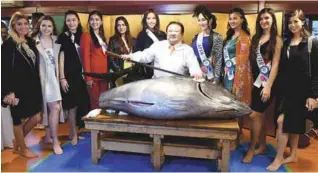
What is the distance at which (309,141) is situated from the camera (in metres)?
3.68

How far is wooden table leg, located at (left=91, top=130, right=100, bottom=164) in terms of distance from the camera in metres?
2.85

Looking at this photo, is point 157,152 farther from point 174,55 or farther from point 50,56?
point 50,56

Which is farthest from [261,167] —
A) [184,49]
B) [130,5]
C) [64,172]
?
[130,5]

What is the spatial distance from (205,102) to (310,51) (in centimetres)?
104

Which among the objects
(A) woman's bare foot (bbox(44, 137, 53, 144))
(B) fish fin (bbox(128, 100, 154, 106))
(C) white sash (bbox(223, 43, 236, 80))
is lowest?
(A) woman's bare foot (bbox(44, 137, 53, 144))

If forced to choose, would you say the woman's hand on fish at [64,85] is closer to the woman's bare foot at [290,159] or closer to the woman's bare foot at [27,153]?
the woman's bare foot at [27,153]

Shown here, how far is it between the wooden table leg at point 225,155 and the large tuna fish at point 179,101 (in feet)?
0.70

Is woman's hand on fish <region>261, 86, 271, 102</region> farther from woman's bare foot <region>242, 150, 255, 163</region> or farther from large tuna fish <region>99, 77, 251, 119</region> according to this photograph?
woman's bare foot <region>242, 150, 255, 163</region>

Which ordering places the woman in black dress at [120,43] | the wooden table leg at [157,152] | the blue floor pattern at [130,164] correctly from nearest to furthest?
the wooden table leg at [157,152], the blue floor pattern at [130,164], the woman in black dress at [120,43]

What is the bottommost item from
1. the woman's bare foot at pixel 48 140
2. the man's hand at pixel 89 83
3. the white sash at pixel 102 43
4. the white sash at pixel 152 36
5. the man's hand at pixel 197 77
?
the woman's bare foot at pixel 48 140

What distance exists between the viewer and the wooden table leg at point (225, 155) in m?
2.60

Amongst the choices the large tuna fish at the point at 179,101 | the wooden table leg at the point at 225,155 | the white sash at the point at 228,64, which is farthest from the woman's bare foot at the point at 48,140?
the white sash at the point at 228,64

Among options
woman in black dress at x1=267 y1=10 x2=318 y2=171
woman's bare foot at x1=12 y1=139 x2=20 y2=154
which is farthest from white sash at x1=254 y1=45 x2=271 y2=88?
woman's bare foot at x1=12 y1=139 x2=20 y2=154

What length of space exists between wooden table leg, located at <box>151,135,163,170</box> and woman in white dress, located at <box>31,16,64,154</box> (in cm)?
106
